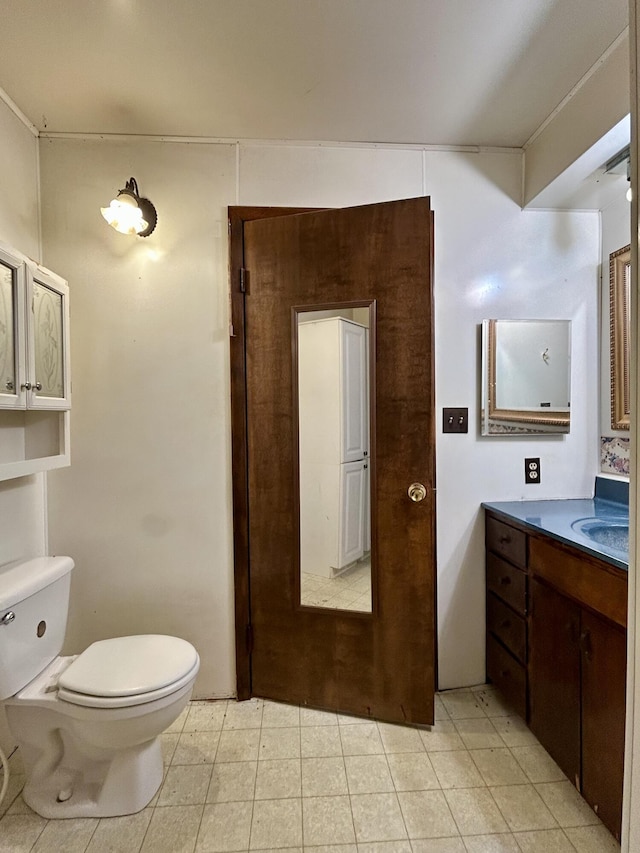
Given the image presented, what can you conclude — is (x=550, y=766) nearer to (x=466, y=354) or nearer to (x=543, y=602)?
(x=543, y=602)

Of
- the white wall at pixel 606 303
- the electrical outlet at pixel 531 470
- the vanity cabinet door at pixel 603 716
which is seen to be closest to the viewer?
the vanity cabinet door at pixel 603 716

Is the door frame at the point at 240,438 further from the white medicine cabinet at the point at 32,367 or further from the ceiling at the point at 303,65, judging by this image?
the white medicine cabinet at the point at 32,367

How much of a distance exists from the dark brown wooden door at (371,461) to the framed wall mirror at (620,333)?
87cm

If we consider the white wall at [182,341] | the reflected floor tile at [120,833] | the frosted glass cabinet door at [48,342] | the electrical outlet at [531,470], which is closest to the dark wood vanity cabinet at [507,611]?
the white wall at [182,341]

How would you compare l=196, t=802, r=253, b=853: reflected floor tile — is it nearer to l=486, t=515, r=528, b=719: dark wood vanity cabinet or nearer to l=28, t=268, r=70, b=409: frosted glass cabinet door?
l=486, t=515, r=528, b=719: dark wood vanity cabinet

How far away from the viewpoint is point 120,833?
1255 millimetres

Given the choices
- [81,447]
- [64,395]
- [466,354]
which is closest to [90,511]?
[81,447]

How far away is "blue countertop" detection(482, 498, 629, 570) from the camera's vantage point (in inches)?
48.4

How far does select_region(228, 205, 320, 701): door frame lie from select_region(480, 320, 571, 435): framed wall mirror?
105 centimetres

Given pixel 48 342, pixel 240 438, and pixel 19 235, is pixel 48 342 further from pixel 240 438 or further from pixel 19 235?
pixel 240 438

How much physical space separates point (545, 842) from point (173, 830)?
111 cm

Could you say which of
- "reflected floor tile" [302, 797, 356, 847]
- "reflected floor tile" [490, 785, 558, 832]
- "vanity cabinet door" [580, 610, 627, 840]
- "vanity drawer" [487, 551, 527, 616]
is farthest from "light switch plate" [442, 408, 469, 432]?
"reflected floor tile" [302, 797, 356, 847]

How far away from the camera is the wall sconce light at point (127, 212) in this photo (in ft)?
5.15

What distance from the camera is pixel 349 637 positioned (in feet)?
5.61
